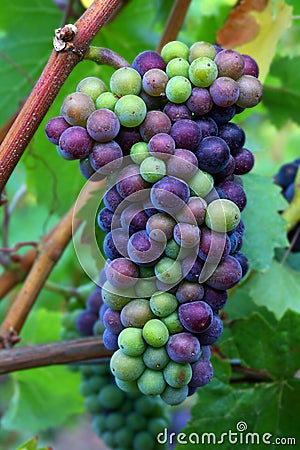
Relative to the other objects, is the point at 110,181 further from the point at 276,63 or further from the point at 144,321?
the point at 276,63

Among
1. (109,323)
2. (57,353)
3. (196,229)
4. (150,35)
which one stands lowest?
(57,353)

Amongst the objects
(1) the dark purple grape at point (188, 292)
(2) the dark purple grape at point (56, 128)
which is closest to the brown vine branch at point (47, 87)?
(2) the dark purple grape at point (56, 128)

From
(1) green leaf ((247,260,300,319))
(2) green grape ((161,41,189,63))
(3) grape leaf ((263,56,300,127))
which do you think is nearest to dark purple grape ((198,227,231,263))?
(2) green grape ((161,41,189,63))

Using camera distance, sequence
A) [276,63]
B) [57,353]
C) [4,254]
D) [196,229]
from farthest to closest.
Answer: [276,63]
[4,254]
[57,353]
[196,229]

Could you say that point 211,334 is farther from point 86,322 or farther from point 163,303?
point 86,322

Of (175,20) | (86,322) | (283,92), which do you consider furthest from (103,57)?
(283,92)

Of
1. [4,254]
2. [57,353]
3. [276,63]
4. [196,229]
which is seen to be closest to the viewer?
[196,229]

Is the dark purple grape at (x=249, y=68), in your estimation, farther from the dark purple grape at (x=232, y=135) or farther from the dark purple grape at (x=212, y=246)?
the dark purple grape at (x=212, y=246)

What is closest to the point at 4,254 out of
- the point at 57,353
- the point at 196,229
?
the point at 57,353
